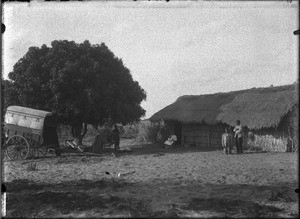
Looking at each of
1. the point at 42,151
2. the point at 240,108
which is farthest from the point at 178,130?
the point at 42,151

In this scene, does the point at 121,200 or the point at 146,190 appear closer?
the point at 121,200

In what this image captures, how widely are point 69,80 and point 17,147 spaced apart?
240 centimetres

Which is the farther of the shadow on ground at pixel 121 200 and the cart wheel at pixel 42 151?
the cart wheel at pixel 42 151

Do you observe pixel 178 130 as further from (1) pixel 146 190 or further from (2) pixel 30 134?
(1) pixel 146 190

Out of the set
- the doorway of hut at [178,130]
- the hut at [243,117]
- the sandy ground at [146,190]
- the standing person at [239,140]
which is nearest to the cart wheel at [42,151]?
the sandy ground at [146,190]

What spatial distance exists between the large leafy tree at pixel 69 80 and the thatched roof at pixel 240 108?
588 cm

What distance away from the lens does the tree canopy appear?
7.15 m

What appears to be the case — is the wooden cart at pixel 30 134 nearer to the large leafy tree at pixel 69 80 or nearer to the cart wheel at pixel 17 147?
the cart wheel at pixel 17 147

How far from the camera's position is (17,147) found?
809cm

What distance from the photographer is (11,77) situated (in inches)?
258

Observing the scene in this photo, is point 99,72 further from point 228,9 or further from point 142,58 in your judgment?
point 228,9

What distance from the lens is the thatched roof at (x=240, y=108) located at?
39.4 ft

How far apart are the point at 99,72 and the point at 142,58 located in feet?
8.10

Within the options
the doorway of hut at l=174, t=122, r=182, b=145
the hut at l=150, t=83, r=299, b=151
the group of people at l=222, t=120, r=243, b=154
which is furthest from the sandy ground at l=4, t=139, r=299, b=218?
the doorway of hut at l=174, t=122, r=182, b=145
